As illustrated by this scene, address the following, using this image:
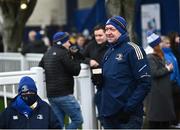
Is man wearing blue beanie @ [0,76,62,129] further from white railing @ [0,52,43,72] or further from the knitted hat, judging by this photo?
white railing @ [0,52,43,72]

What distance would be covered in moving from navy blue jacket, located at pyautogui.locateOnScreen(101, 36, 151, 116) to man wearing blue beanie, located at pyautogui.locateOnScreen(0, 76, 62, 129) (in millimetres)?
731

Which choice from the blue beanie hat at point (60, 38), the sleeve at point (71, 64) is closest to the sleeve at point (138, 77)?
the sleeve at point (71, 64)

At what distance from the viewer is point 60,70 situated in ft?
26.9

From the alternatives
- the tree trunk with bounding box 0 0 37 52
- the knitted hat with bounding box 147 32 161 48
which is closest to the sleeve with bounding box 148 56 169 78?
the knitted hat with bounding box 147 32 161 48

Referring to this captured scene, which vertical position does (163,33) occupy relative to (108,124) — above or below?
above

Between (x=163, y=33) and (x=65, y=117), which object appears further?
(x=163, y=33)

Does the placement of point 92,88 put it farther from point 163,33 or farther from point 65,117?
point 163,33

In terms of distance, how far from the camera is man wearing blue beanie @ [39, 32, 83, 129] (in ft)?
26.8

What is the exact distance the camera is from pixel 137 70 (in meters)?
6.05

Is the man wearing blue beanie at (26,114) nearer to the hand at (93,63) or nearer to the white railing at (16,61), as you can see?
the hand at (93,63)

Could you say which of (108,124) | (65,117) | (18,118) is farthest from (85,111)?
(18,118)

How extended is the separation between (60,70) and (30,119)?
245 cm

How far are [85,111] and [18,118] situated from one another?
3.35 m

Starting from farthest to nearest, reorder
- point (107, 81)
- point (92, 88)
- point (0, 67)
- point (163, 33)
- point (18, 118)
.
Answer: point (163, 33), point (0, 67), point (92, 88), point (107, 81), point (18, 118)
